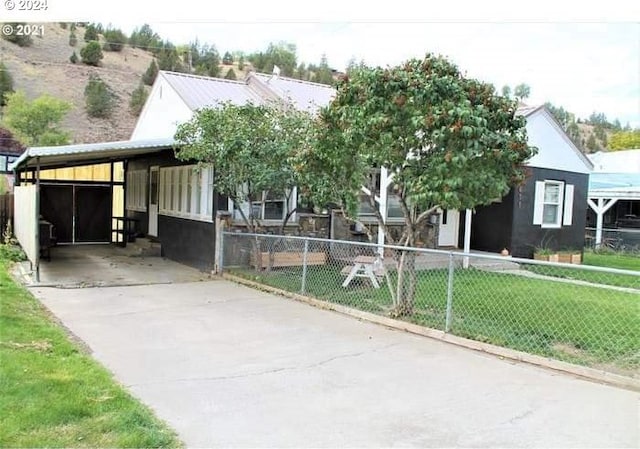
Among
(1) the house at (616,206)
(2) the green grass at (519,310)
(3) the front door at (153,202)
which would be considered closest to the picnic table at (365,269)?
(2) the green grass at (519,310)

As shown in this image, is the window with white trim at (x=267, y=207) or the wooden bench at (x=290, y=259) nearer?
the wooden bench at (x=290, y=259)

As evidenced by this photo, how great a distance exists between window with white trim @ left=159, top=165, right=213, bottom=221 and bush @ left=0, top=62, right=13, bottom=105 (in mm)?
26269

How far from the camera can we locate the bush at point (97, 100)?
43062 mm

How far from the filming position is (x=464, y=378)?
533 cm

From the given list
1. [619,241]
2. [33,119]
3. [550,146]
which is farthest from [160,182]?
[33,119]

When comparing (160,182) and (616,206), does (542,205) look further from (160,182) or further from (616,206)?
(616,206)

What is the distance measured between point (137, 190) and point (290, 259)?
812cm

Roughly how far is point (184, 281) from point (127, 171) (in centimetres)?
945

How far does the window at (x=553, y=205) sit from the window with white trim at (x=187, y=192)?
28.7 feet

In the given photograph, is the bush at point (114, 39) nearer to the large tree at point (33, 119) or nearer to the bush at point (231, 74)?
the bush at point (231, 74)

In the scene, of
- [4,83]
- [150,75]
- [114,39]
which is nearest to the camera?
[4,83]

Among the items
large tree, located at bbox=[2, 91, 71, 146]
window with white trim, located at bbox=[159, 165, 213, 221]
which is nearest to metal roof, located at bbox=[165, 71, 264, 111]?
window with white trim, located at bbox=[159, 165, 213, 221]

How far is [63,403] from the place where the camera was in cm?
413

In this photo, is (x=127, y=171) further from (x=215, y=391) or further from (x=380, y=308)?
(x=215, y=391)
